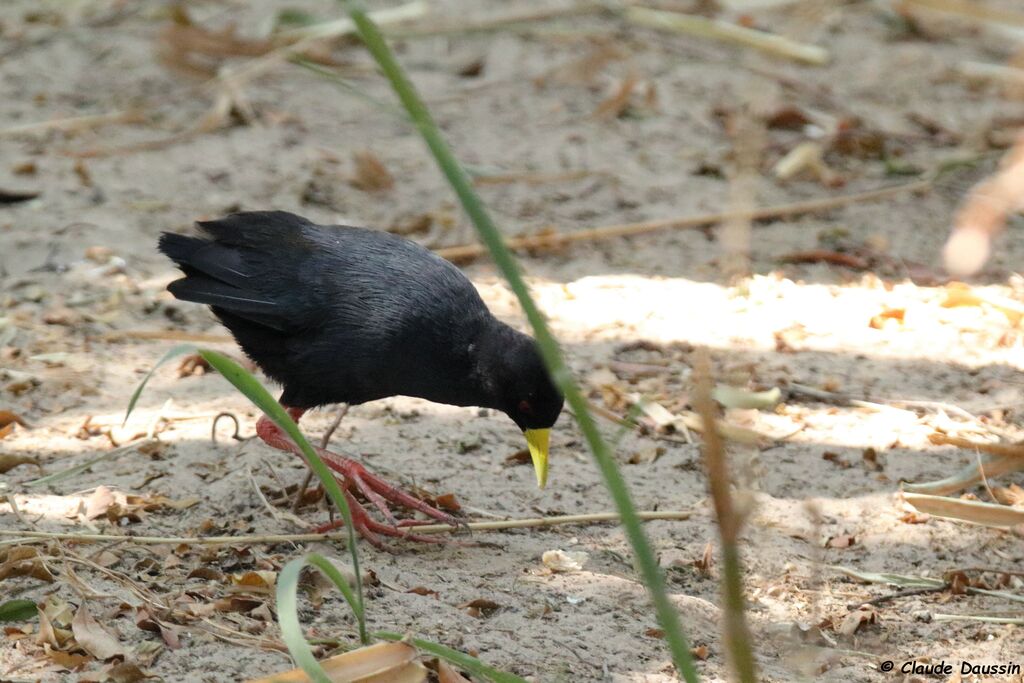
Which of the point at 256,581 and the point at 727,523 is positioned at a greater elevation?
the point at 727,523

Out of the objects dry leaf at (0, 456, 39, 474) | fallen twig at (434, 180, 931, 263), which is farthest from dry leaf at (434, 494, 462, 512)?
fallen twig at (434, 180, 931, 263)

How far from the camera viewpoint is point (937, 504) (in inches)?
153

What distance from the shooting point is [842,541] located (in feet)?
12.9

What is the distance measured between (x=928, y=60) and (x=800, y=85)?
4.17 feet

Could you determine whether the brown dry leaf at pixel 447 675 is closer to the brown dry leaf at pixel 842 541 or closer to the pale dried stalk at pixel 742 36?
the brown dry leaf at pixel 842 541

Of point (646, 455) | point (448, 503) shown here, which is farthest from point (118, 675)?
point (646, 455)

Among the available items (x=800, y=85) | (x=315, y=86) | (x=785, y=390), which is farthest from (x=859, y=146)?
(x=315, y=86)

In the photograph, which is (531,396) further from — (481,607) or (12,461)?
(12,461)

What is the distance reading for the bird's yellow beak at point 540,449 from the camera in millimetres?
4016

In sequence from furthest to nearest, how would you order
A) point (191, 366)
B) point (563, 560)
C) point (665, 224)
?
1. point (665, 224)
2. point (191, 366)
3. point (563, 560)

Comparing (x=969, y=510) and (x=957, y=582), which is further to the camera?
(x=969, y=510)

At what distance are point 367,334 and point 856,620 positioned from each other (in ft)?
5.74

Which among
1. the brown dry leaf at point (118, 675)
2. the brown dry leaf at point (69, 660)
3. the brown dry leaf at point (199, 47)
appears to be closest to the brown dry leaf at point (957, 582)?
the brown dry leaf at point (118, 675)

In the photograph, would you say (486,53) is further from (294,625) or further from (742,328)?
(294,625)
